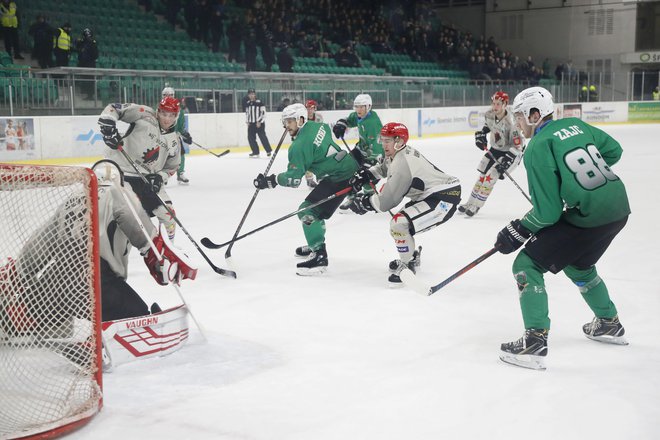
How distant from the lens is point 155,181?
17.7 feet

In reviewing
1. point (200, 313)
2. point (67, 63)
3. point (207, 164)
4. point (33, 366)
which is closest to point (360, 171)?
point (200, 313)

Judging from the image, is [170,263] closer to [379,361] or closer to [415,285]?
[379,361]

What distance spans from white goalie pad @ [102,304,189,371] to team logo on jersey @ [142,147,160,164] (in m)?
2.34

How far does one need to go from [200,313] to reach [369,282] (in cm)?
124

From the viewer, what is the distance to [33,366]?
2.89 metres

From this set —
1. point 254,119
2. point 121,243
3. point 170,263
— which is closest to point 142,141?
point 121,243

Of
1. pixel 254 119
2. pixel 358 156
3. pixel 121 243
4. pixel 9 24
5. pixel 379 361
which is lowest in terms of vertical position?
pixel 379 361

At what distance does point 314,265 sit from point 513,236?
2.14 meters

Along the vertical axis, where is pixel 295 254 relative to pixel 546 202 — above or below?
below

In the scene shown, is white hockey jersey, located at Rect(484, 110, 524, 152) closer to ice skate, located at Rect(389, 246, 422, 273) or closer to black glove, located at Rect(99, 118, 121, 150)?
ice skate, located at Rect(389, 246, 422, 273)

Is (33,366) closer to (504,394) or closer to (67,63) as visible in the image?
(504,394)

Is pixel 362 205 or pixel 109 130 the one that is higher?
pixel 109 130

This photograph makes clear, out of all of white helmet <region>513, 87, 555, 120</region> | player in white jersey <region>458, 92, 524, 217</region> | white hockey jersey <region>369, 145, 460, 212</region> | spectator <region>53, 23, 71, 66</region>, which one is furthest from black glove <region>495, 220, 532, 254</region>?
spectator <region>53, 23, 71, 66</region>

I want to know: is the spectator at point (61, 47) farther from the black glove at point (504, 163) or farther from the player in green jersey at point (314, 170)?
the player in green jersey at point (314, 170)
